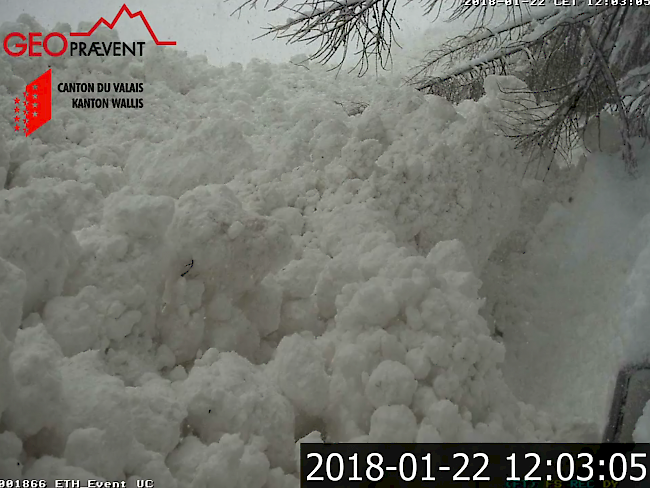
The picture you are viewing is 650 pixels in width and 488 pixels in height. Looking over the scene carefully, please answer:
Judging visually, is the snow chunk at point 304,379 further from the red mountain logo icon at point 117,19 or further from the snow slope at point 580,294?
the red mountain logo icon at point 117,19

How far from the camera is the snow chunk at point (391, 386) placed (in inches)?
66.3

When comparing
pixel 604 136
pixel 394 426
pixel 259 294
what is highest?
pixel 604 136

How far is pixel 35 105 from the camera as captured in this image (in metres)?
3.47

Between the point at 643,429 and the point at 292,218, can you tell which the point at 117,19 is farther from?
the point at 643,429

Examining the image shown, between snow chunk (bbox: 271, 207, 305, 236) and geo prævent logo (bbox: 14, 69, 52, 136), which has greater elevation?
geo prævent logo (bbox: 14, 69, 52, 136)

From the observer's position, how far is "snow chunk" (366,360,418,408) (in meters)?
1.68

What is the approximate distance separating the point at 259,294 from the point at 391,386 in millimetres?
700

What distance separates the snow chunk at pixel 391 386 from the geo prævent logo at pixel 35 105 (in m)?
2.64

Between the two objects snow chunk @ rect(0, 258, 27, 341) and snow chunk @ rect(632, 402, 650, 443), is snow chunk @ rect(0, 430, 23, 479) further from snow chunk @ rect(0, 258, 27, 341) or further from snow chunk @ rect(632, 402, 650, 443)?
snow chunk @ rect(632, 402, 650, 443)

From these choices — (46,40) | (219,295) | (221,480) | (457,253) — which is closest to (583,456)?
(457,253)

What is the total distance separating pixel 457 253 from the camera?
231cm
